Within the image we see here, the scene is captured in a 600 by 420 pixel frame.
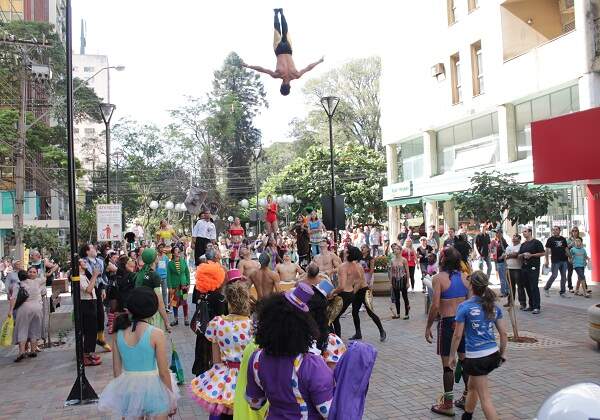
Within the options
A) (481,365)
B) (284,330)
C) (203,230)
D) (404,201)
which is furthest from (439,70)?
(284,330)

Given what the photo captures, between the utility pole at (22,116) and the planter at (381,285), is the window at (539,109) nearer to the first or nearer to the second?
the planter at (381,285)

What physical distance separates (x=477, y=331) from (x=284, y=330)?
9.14ft

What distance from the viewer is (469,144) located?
26.0m

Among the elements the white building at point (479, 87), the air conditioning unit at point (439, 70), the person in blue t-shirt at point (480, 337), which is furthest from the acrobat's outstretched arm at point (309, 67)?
the air conditioning unit at point (439, 70)

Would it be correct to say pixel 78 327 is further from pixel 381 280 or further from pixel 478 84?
pixel 478 84

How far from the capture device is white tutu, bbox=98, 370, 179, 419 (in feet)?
13.9

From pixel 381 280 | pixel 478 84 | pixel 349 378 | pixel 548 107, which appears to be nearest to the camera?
pixel 349 378

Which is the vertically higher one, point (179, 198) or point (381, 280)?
point (179, 198)

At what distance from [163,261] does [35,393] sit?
5467 mm

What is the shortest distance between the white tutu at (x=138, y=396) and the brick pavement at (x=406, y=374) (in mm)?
2265

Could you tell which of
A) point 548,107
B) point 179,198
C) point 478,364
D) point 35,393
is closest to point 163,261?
point 35,393

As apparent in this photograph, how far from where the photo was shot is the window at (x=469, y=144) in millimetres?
24406

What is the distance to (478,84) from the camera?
25.0m

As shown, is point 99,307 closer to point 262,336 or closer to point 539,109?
point 262,336
